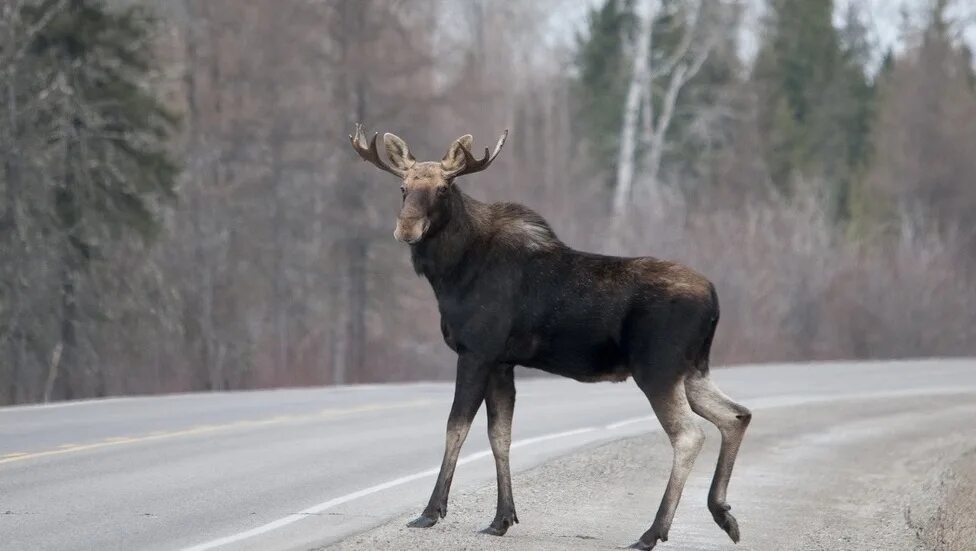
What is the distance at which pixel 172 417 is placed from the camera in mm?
17781

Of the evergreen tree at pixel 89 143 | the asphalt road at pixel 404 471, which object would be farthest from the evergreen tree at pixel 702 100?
the asphalt road at pixel 404 471

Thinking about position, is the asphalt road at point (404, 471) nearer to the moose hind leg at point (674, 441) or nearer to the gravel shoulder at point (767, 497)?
the gravel shoulder at point (767, 497)

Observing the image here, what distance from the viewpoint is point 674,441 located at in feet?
31.9

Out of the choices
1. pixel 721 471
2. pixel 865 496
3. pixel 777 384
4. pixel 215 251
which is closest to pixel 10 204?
pixel 215 251

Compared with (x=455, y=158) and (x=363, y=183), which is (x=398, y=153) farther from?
(x=363, y=183)

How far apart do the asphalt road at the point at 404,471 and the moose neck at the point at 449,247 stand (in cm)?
156

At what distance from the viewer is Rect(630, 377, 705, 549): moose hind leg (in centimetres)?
959

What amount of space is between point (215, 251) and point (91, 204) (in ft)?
22.8

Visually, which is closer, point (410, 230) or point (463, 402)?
point (410, 230)

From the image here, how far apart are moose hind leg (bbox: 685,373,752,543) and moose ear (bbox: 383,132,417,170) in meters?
2.17

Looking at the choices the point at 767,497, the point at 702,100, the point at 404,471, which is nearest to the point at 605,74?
the point at 702,100

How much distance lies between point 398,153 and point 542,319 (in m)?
1.38

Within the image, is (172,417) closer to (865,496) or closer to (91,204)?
(865,496)

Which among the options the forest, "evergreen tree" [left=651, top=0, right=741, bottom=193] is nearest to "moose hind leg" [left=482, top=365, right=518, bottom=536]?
the forest
